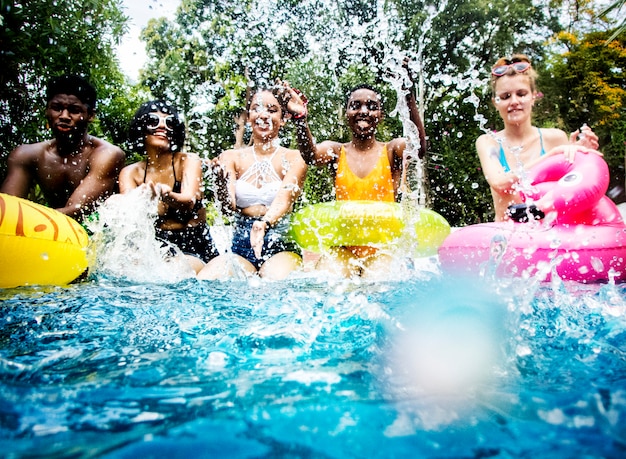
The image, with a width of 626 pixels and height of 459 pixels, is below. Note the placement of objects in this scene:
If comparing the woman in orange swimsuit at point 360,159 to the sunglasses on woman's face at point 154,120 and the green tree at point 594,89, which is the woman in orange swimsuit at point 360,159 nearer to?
the sunglasses on woman's face at point 154,120

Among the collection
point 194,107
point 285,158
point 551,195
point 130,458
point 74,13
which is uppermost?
point 194,107

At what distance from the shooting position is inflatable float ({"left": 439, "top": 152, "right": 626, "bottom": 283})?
8.18 feet

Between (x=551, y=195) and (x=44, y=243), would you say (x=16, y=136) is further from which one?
(x=551, y=195)

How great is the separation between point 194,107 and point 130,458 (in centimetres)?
1206

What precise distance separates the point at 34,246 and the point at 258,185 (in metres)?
1.58

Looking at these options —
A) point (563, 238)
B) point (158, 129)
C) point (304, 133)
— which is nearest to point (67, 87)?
point (158, 129)

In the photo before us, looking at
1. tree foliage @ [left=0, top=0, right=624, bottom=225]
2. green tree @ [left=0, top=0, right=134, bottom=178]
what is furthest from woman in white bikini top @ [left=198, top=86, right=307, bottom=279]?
tree foliage @ [left=0, top=0, right=624, bottom=225]

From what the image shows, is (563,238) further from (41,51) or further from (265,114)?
(41,51)

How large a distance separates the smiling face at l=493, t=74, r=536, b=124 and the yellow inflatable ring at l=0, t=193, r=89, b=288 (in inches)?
125

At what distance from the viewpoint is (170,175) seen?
3.49 meters

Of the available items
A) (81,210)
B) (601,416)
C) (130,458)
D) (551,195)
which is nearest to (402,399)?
(601,416)

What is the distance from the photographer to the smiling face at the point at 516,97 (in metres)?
3.24

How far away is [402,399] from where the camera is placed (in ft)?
3.22

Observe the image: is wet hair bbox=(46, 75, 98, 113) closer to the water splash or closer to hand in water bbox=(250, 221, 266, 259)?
the water splash
